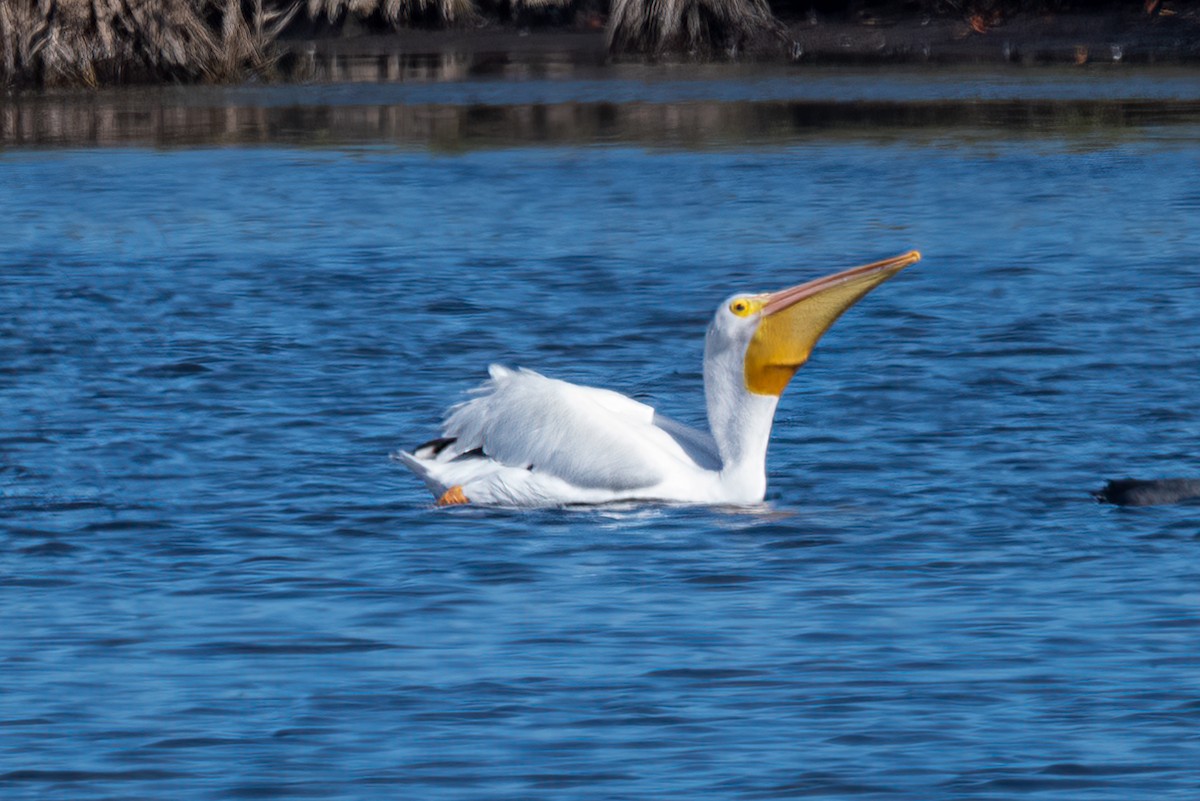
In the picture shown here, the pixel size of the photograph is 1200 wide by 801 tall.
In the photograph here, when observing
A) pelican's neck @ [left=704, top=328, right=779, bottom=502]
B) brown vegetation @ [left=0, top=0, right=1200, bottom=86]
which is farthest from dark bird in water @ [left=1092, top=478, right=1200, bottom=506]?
brown vegetation @ [left=0, top=0, right=1200, bottom=86]

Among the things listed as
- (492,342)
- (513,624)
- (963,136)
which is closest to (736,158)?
(963,136)

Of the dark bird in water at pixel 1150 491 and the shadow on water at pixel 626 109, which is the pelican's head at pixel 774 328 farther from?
the shadow on water at pixel 626 109

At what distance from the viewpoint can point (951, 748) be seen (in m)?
5.33

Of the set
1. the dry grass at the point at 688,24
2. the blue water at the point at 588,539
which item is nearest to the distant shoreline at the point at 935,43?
the dry grass at the point at 688,24

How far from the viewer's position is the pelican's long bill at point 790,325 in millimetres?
7949

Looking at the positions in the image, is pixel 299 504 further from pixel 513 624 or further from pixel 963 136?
pixel 963 136

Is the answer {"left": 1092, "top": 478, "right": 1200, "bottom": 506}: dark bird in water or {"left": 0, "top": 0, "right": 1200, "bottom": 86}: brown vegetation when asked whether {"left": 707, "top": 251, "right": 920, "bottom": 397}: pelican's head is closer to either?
{"left": 1092, "top": 478, "right": 1200, "bottom": 506}: dark bird in water

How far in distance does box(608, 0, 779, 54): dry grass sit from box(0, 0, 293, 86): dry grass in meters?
7.33

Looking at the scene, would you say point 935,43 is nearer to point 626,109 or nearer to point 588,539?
point 626,109

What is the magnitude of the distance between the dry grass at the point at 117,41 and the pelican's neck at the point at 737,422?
2095cm

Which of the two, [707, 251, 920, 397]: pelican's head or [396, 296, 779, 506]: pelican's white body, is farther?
[707, 251, 920, 397]: pelican's head

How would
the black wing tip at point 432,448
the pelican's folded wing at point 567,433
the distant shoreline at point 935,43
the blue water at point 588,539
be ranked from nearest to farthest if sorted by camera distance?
the blue water at point 588,539 → the pelican's folded wing at point 567,433 → the black wing tip at point 432,448 → the distant shoreline at point 935,43

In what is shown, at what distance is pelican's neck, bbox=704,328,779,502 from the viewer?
794 centimetres

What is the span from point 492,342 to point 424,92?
690 inches
